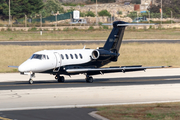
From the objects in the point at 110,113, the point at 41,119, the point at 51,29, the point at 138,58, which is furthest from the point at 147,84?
the point at 51,29

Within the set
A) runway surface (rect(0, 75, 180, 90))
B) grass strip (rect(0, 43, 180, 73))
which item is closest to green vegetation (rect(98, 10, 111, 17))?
grass strip (rect(0, 43, 180, 73))

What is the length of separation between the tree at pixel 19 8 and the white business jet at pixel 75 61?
95.9m

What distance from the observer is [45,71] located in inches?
1057

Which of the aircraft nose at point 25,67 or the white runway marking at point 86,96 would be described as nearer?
the white runway marking at point 86,96

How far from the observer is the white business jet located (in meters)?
26.3

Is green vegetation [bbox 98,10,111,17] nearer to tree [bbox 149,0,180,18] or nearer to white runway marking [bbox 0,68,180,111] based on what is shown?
tree [bbox 149,0,180,18]

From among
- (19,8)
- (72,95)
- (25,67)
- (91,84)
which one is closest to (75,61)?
(91,84)

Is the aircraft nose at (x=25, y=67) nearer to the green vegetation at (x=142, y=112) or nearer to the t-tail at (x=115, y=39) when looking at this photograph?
the t-tail at (x=115, y=39)

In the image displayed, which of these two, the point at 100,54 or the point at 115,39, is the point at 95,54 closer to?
the point at 100,54

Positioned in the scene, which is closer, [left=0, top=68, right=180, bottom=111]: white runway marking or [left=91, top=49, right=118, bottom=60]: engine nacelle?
[left=0, top=68, right=180, bottom=111]: white runway marking

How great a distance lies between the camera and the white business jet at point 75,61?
1035 inches

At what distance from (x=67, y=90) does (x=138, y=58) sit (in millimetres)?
23297

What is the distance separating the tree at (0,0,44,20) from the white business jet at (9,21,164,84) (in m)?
95.9

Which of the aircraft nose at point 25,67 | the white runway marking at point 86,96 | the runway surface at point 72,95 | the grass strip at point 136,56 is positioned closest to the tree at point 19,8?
the grass strip at point 136,56
